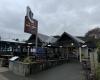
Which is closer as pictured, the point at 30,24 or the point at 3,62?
the point at 3,62

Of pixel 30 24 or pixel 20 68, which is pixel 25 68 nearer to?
pixel 20 68

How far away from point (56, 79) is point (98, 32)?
158 ft

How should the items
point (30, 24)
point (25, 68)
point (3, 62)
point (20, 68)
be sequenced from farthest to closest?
1. point (30, 24)
2. point (3, 62)
3. point (20, 68)
4. point (25, 68)

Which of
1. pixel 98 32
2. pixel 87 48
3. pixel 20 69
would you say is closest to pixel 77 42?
pixel 87 48

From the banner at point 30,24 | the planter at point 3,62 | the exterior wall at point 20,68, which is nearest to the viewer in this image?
the exterior wall at point 20,68

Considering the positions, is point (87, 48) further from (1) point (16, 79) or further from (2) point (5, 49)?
(1) point (16, 79)

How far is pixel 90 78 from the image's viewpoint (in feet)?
37.9

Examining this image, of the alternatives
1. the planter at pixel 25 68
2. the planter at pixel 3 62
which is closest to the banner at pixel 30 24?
the planter at pixel 3 62

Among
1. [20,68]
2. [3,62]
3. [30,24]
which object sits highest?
[30,24]

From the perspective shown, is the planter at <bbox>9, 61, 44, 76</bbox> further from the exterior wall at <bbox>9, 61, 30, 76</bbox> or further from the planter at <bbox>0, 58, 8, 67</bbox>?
the planter at <bbox>0, 58, 8, 67</bbox>

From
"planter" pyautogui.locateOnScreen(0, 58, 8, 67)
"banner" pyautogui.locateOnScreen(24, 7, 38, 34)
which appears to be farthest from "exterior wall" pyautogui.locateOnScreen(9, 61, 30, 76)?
"banner" pyautogui.locateOnScreen(24, 7, 38, 34)

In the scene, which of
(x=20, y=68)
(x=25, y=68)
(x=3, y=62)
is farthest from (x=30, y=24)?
(x=25, y=68)

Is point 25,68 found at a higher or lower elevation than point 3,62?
lower

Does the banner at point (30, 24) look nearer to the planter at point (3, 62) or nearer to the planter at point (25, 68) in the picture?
the planter at point (3, 62)
